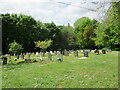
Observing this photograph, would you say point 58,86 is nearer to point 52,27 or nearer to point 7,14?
point 7,14

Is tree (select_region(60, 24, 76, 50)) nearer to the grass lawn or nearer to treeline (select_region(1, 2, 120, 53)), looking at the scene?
treeline (select_region(1, 2, 120, 53))

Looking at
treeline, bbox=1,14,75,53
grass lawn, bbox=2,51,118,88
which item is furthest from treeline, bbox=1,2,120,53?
grass lawn, bbox=2,51,118,88

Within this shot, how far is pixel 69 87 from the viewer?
5.95 meters

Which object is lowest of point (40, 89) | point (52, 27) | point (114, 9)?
point (40, 89)

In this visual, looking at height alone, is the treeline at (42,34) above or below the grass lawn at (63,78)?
above

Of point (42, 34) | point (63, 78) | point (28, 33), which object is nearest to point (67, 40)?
point (42, 34)

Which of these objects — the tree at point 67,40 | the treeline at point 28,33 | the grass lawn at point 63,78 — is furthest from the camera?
the tree at point 67,40

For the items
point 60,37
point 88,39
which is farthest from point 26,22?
point 88,39

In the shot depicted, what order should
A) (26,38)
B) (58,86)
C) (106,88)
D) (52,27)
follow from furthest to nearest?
(52,27)
(26,38)
(58,86)
(106,88)

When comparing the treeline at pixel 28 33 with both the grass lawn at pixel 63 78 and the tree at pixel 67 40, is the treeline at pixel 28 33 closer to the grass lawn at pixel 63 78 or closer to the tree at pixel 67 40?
the tree at pixel 67 40

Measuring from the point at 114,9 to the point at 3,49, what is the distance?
3822 cm

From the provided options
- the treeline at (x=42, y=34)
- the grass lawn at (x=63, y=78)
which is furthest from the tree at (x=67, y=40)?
the grass lawn at (x=63, y=78)

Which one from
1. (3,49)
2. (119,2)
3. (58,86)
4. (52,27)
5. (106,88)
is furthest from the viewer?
(52,27)

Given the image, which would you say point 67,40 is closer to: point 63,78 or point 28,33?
point 28,33
